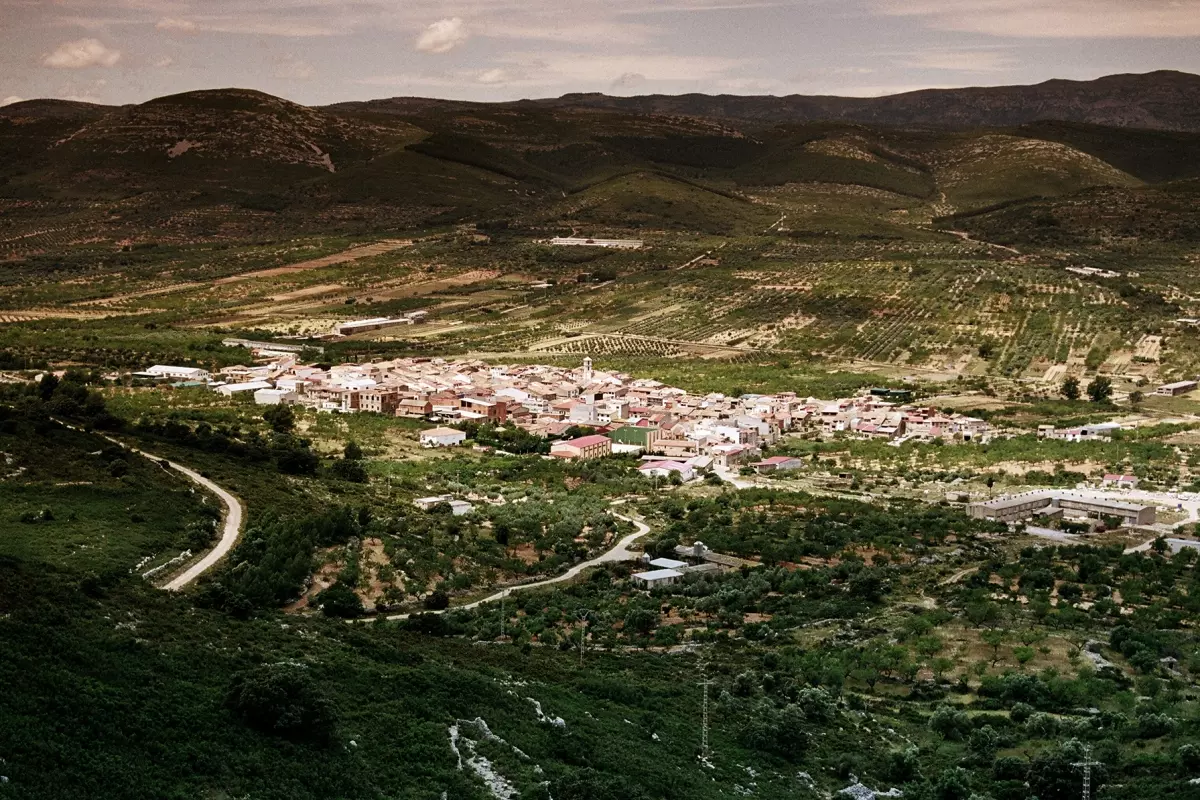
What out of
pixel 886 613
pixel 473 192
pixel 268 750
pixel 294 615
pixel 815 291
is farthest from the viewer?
pixel 473 192

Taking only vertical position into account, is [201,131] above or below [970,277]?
above

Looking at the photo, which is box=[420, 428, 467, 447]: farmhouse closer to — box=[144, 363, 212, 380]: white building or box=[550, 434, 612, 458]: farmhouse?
box=[550, 434, 612, 458]: farmhouse

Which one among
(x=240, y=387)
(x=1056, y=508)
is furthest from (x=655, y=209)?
(x=1056, y=508)

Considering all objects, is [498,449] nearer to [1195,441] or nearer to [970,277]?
[1195,441]

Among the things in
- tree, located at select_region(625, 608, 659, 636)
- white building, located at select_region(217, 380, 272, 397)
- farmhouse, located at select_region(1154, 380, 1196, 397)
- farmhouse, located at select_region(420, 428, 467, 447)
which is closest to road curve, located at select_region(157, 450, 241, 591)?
tree, located at select_region(625, 608, 659, 636)

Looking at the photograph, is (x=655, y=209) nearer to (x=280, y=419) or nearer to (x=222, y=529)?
(x=280, y=419)

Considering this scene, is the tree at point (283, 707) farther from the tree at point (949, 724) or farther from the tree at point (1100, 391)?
the tree at point (1100, 391)

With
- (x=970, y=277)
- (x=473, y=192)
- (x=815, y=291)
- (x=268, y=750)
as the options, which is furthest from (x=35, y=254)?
(x=268, y=750)
